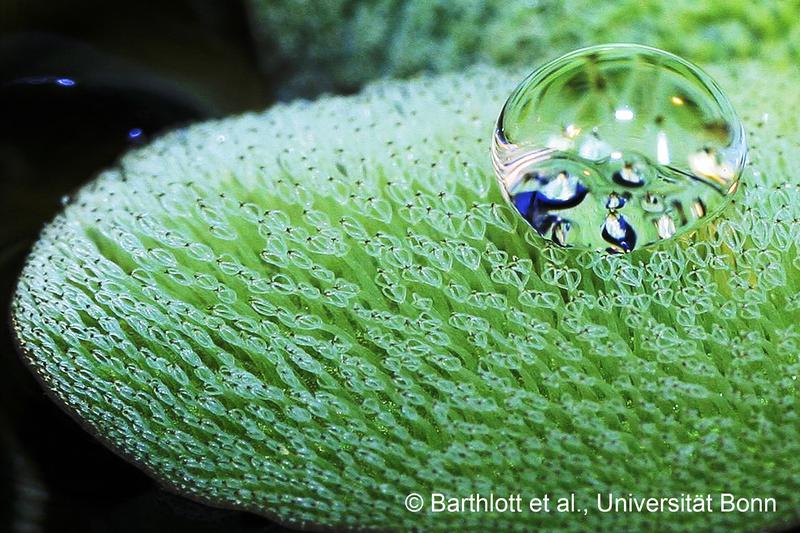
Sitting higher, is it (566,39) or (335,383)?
(566,39)

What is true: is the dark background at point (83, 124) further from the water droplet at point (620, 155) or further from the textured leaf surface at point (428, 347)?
the water droplet at point (620, 155)

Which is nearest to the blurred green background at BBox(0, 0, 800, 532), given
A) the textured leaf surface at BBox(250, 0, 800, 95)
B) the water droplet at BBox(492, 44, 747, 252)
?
the textured leaf surface at BBox(250, 0, 800, 95)

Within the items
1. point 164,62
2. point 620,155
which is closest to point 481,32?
point 164,62

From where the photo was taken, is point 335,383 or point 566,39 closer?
point 335,383

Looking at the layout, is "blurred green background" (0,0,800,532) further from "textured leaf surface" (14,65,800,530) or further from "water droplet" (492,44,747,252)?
"water droplet" (492,44,747,252)

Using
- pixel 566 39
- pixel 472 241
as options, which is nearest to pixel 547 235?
pixel 472 241

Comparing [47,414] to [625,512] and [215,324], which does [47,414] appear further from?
[625,512]

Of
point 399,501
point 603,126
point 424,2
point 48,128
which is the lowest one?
point 399,501

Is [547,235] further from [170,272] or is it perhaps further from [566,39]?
[566,39]
